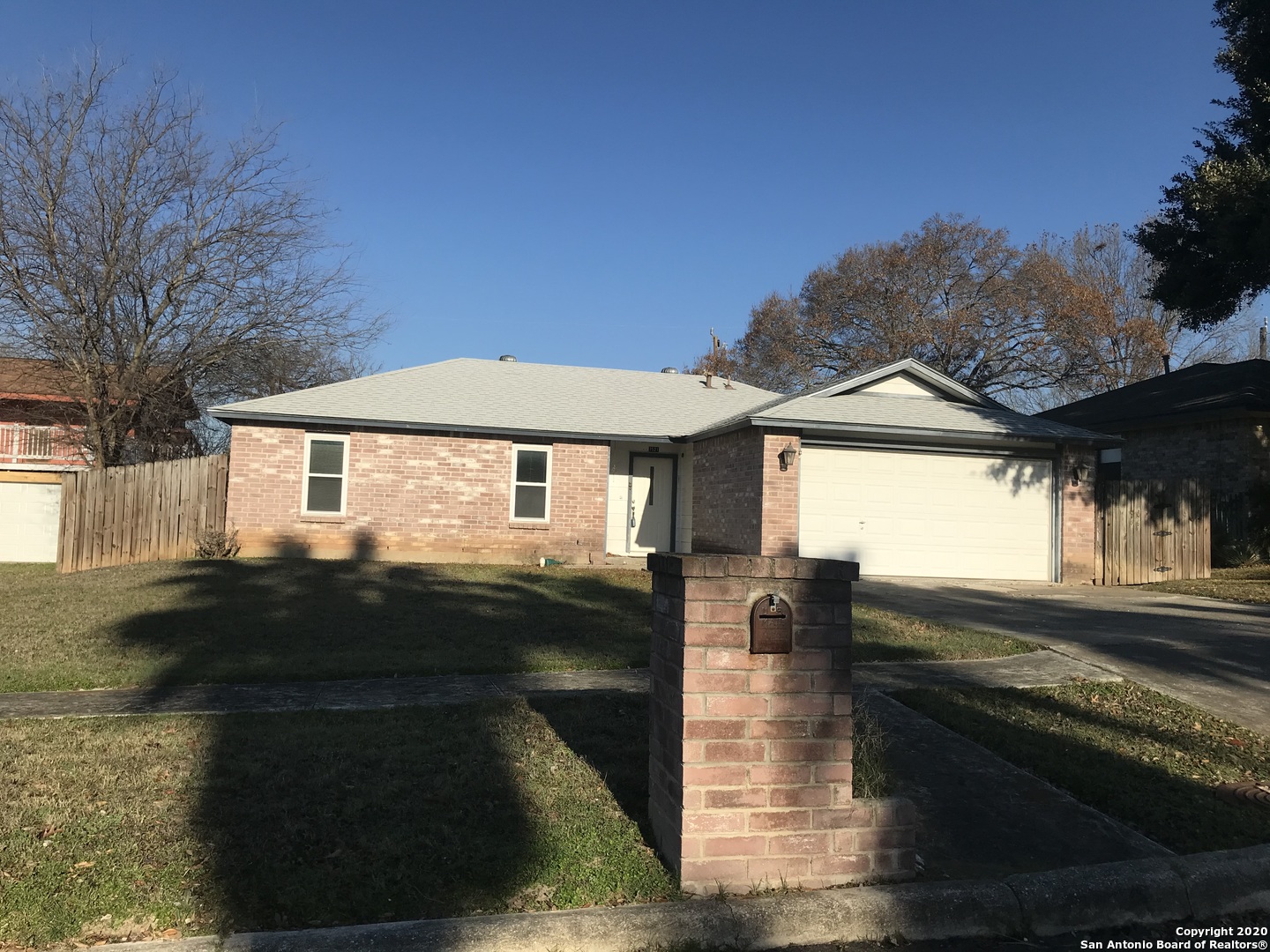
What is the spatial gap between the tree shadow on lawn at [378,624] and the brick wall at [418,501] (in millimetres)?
2043

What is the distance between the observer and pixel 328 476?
16.5 m

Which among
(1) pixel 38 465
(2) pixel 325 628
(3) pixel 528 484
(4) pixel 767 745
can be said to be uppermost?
(1) pixel 38 465

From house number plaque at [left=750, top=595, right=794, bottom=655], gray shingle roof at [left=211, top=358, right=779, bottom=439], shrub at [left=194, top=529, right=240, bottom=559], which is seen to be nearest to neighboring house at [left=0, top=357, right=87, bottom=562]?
shrub at [left=194, top=529, right=240, bottom=559]

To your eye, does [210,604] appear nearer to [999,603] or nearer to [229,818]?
[229,818]

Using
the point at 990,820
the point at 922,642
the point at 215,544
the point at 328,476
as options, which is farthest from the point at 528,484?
the point at 990,820

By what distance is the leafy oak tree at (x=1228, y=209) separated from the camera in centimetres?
1480

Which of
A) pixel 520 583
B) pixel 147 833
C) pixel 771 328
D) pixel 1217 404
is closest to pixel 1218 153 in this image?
pixel 1217 404

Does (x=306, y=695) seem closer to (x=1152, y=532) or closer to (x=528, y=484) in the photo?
(x=528, y=484)

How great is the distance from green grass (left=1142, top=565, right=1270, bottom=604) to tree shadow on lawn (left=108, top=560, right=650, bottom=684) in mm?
8590

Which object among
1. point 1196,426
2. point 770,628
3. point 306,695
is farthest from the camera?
point 1196,426

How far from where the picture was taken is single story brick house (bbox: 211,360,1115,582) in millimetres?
15359

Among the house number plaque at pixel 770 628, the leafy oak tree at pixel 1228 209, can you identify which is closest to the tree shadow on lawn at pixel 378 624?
the house number plaque at pixel 770 628

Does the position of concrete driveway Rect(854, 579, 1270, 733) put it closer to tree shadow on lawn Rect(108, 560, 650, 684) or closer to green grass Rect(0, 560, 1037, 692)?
green grass Rect(0, 560, 1037, 692)

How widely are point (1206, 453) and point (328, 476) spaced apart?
59.4 ft
